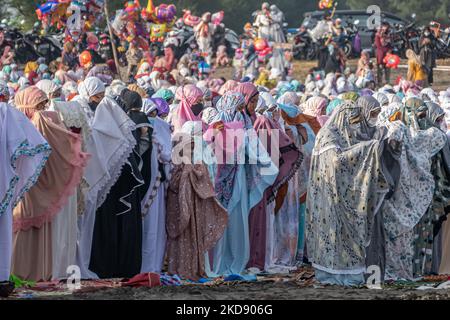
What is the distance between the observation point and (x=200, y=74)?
2586cm

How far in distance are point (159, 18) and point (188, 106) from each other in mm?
19796

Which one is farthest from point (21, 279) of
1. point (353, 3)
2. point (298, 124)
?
point (353, 3)

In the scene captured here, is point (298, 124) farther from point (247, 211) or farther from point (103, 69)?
point (103, 69)

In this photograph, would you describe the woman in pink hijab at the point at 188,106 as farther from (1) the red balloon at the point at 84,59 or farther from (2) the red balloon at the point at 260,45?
(2) the red balloon at the point at 260,45

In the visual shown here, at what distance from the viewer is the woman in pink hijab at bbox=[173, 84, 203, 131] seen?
1145 centimetres

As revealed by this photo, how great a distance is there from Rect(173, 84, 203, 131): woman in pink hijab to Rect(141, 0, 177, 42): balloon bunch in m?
18.5

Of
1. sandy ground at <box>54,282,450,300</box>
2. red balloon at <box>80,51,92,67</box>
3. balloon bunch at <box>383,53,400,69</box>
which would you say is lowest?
sandy ground at <box>54,282,450,300</box>

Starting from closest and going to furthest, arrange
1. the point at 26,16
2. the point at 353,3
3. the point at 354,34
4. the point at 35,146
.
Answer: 1. the point at 35,146
2. the point at 354,34
3. the point at 26,16
4. the point at 353,3

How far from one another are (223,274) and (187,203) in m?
0.70

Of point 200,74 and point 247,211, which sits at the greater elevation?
point 200,74

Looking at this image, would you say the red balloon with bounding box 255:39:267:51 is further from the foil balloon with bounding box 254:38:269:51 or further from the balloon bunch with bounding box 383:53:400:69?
the balloon bunch with bounding box 383:53:400:69

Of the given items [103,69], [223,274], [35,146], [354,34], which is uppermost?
[354,34]

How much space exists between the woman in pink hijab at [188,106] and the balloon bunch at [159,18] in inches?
729

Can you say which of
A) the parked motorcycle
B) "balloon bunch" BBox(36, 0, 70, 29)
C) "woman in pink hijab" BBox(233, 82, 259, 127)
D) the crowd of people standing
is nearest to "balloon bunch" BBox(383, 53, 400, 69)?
the parked motorcycle
